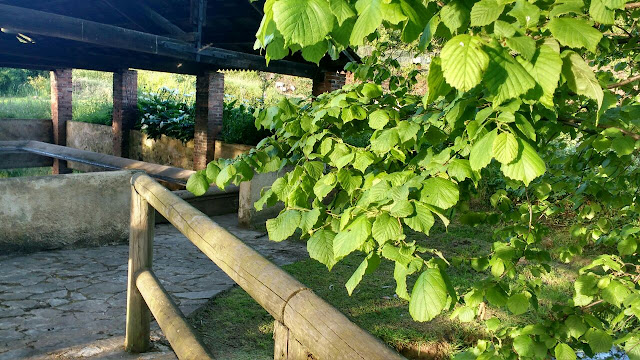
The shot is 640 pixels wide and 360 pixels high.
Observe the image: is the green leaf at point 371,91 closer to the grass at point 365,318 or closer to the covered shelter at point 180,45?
the grass at point 365,318

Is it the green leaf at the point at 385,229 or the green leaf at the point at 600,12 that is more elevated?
the green leaf at the point at 600,12

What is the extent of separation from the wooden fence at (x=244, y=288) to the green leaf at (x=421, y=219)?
34 centimetres

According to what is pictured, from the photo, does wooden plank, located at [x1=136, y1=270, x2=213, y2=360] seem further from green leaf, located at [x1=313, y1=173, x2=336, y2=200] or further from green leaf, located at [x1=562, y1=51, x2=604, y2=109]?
green leaf, located at [x1=562, y1=51, x2=604, y2=109]

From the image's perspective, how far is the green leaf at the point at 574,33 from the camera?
129cm

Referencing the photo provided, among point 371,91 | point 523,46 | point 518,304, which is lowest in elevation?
point 518,304

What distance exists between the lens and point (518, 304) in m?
2.18

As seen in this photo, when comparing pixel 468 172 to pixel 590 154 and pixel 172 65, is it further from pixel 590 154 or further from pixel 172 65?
pixel 172 65

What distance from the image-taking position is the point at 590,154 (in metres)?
2.52

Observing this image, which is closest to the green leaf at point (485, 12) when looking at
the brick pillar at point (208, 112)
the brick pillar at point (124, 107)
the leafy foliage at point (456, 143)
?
the leafy foliage at point (456, 143)

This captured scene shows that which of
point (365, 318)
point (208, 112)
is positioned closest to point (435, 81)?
point (365, 318)

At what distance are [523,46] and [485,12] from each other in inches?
5.0

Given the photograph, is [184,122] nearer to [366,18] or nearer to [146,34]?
[146,34]

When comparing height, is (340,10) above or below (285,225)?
above

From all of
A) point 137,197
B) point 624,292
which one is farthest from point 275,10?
point 137,197
